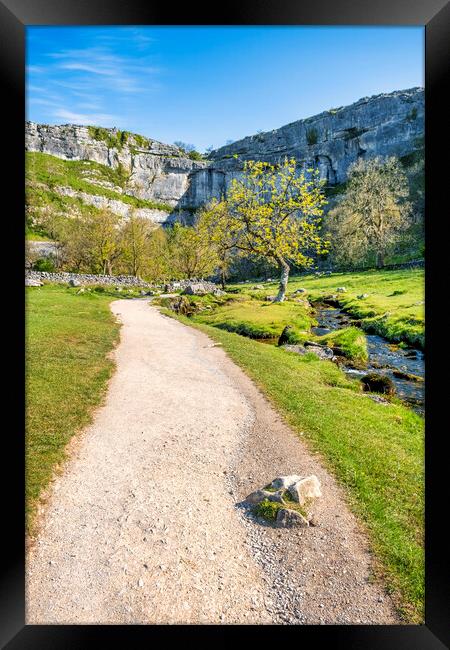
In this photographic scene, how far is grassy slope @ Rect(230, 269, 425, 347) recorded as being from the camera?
10.5 metres

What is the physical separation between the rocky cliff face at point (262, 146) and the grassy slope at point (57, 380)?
423 cm

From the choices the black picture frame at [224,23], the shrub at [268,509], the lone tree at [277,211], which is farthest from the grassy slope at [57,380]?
the lone tree at [277,211]

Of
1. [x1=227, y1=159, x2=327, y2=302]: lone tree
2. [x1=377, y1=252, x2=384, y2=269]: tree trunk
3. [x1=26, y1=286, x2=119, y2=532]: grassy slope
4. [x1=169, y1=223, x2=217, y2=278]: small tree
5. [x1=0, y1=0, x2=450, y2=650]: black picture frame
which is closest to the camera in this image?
[x1=0, y1=0, x2=450, y2=650]: black picture frame

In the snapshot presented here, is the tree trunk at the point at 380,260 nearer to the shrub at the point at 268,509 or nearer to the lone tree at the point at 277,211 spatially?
the lone tree at the point at 277,211

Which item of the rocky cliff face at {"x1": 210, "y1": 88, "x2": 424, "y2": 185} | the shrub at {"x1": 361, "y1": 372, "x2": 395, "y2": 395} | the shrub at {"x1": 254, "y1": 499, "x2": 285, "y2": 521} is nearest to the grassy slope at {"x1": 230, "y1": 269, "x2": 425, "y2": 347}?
the shrub at {"x1": 361, "y1": 372, "x2": 395, "y2": 395}

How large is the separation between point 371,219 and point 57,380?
36.4ft

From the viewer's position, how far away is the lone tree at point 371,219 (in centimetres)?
1207

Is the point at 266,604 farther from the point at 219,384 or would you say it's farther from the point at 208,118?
the point at 208,118

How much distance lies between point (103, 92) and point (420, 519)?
29.7ft

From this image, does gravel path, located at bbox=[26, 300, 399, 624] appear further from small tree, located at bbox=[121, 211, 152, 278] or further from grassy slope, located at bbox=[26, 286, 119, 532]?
small tree, located at bbox=[121, 211, 152, 278]

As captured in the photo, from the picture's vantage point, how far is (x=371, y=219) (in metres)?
12.6

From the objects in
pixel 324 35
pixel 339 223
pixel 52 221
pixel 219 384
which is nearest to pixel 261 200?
pixel 339 223

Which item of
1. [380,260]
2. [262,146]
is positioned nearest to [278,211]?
[380,260]

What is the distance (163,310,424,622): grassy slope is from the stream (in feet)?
2.76
